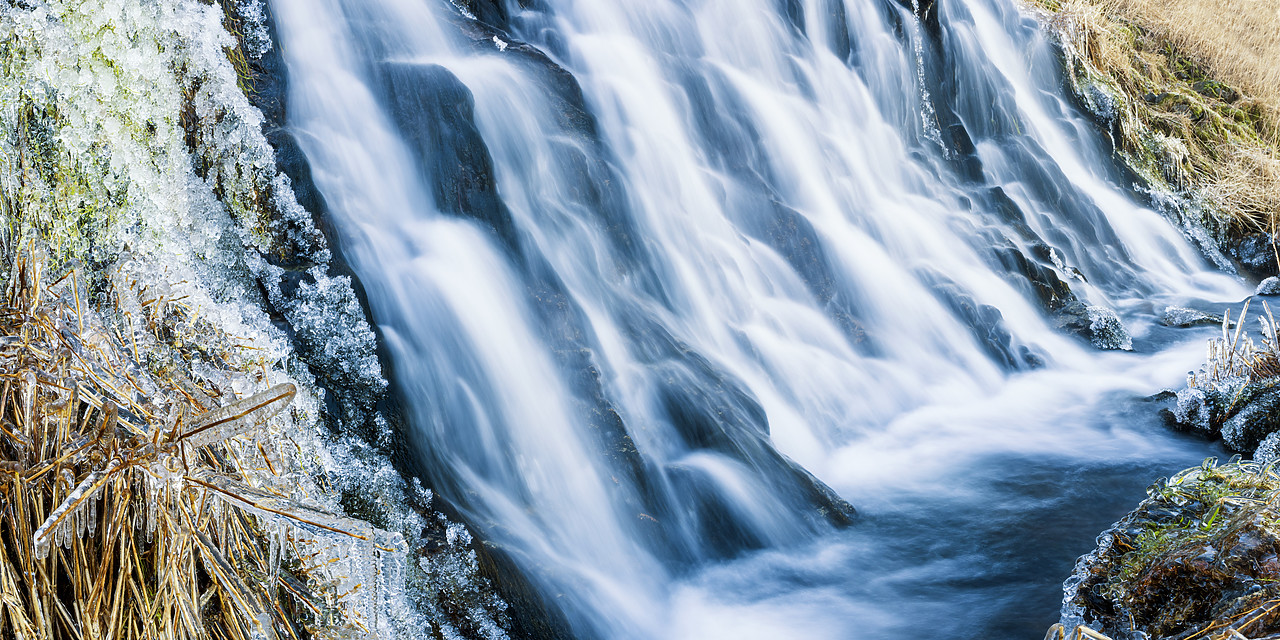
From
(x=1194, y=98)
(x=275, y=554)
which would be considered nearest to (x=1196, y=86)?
(x=1194, y=98)

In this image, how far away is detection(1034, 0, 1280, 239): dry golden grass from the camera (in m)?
7.84

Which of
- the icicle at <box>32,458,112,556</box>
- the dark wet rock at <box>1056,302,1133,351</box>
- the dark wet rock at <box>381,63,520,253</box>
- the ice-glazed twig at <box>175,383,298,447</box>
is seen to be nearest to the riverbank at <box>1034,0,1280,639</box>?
the dark wet rock at <box>1056,302,1133,351</box>

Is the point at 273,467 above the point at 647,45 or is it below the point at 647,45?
below

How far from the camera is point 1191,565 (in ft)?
8.41

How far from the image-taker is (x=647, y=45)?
19.5 feet

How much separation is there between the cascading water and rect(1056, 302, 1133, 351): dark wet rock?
0.33 ft

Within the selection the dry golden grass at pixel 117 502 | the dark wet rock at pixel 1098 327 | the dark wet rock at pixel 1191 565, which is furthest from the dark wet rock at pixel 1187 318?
the dry golden grass at pixel 117 502

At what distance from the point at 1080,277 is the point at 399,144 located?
16.3 feet

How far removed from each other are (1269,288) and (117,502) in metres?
7.65

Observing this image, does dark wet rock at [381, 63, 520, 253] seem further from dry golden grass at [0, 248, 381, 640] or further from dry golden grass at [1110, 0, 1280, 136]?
dry golden grass at [1110, 0, 1280, 136]

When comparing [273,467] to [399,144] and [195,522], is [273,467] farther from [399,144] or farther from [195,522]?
[399,144]

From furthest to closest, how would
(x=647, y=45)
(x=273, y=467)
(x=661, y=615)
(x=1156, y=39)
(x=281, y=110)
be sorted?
(x=1156, y=39), (x=647, y=45), (x=281, y=110), (x=661, y=615), (x=273, y=467)

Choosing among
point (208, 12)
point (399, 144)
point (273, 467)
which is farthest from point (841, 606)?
point (208, 12)

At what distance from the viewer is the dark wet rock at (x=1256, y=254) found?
7.23 meters
